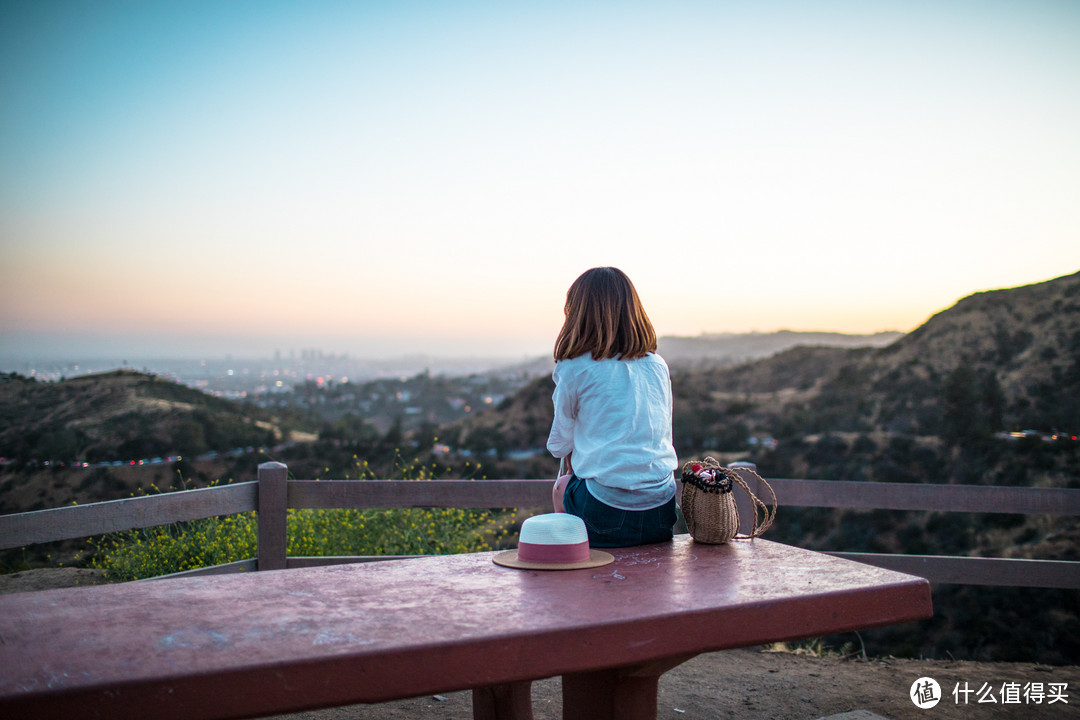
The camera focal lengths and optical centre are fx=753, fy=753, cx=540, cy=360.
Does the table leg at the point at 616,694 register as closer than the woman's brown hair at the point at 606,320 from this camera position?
Yes

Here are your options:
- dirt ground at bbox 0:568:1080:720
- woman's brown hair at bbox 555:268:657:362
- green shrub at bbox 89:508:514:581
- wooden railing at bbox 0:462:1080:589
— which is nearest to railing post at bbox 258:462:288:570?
wooden railing at bbox 0:462:1080:589

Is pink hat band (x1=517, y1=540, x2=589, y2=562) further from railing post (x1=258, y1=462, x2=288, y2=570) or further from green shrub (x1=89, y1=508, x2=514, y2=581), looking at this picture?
green shrub (x1=89, y1=508, x2=514, y2=581)

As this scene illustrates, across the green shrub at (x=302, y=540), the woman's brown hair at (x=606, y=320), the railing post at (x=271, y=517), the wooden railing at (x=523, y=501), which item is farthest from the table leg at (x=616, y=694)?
the green shrub at (x=302, y=540)

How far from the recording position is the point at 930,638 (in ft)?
36.0

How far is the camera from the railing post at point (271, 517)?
13.4 ft

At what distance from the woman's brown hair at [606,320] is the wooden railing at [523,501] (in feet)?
4.90

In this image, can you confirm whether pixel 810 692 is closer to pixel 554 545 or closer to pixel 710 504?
pixel 710 504

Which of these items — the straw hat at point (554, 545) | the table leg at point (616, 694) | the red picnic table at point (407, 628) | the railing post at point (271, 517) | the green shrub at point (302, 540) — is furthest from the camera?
the green shrub at point (302, 540)

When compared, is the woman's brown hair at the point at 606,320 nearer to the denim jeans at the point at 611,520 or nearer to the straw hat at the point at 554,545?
the denim jeans at the point at 611,520

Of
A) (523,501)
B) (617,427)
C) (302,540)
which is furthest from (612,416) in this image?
(302,540)

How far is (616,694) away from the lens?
2.21 m

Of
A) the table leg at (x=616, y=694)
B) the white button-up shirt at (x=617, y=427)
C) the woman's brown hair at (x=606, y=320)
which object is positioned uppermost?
the woman's brown hair at (x=606, y=320)

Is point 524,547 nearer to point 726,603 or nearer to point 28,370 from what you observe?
point 726,603

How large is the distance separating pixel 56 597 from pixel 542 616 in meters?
1.31
